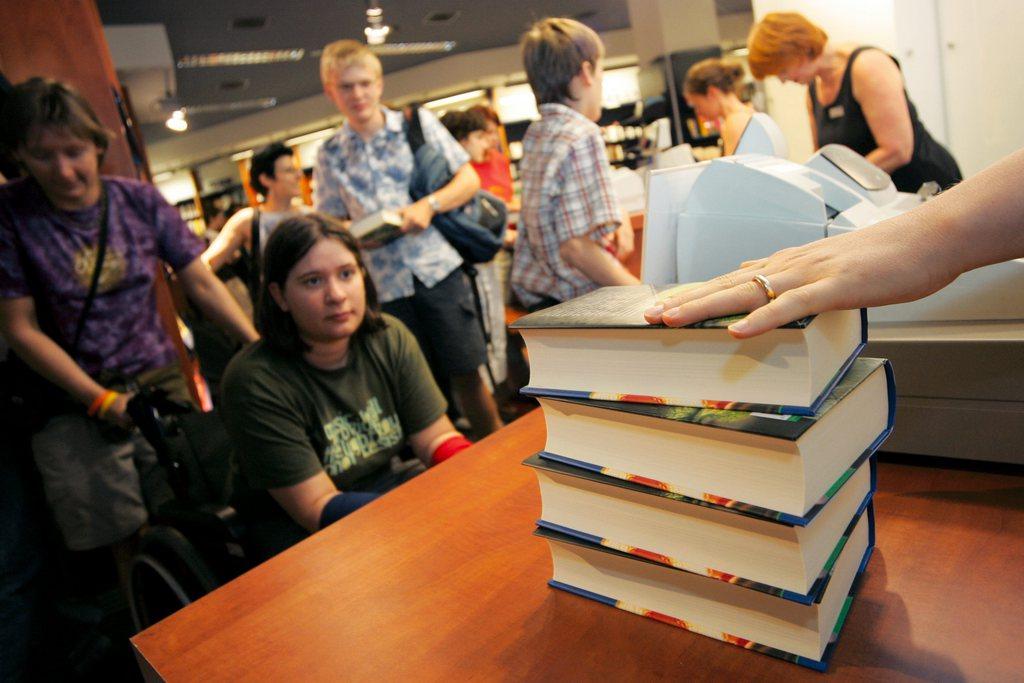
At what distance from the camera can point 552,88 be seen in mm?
2123

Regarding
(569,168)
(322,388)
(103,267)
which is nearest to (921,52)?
(569,168)

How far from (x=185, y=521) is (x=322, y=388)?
39cm

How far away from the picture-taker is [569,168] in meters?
2.05

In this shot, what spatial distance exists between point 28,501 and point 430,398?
3.47 ft

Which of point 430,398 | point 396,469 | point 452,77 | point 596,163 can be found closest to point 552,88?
point 596,163

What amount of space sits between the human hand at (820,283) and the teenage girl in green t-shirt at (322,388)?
1.13 meters

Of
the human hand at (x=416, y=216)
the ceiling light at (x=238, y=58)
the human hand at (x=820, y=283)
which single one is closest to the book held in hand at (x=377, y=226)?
the human hand at (x=416, y=216)

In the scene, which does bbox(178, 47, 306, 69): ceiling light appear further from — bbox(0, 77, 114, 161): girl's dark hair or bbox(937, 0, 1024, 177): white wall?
bbox(0, 77, 114, 161): girl's dark hair

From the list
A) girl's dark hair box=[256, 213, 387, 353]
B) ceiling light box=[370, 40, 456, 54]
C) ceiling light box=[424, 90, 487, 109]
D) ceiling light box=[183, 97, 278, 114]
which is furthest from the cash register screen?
ceiling light box=[183, 97, 278, 114]

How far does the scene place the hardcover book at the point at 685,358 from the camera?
489mm

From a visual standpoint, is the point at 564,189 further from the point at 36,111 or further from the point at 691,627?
the point at 691,627

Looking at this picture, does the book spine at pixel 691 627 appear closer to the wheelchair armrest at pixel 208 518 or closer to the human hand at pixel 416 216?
the wheelchair armrest at pixel 208 518

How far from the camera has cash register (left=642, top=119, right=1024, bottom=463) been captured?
2.34 ft

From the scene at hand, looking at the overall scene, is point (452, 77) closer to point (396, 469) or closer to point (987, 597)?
point (396, 469)
